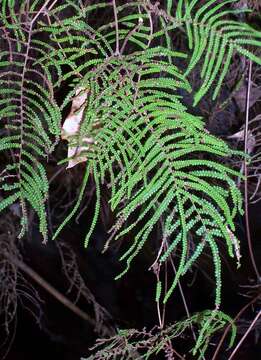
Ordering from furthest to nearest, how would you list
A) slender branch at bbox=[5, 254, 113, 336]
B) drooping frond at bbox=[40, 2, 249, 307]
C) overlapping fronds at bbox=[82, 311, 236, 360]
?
slender branch at bbox=[5, 254, 113, 336] < overlapping fronds at bbox=[82, 311, 236, 360] < drooping frond at bbox=[40, 2, 249, 307]

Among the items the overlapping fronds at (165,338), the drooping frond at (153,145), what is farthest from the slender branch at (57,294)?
the drooping frond at (153,145)

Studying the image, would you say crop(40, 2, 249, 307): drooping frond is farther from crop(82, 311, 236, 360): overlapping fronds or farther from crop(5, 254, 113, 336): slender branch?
crop(5, 254, 113, 336): slender branch

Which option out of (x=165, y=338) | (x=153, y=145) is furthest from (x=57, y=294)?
(x=153, y=145)

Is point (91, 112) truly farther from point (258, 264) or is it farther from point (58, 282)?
point (58, 282)

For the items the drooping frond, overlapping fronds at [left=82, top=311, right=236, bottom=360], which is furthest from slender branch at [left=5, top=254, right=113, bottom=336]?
the drooping frond

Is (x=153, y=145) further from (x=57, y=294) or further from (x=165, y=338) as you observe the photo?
(x=57, y=294)

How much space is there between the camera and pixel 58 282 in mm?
2377

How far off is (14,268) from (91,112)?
1.26m

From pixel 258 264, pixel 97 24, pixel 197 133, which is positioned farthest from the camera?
pixel 258 264

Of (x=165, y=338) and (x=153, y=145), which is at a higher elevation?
(x=153, y=145)

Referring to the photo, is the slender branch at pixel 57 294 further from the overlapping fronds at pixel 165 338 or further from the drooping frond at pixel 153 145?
the drooping frond at pixel 153 145

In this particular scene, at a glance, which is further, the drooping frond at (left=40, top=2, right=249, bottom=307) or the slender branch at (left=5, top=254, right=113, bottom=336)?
the slender branch at (left=5, top=254, right=113, bottom=336)

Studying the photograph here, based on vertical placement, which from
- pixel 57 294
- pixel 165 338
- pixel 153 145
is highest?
pixel 153 145

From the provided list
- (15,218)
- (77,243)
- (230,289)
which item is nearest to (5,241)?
(15,218)
